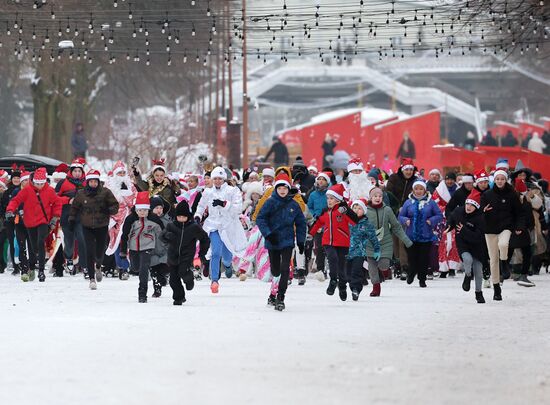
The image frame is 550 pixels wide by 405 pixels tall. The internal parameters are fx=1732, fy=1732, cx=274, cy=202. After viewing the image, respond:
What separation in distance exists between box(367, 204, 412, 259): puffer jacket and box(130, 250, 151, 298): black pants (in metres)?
3.43

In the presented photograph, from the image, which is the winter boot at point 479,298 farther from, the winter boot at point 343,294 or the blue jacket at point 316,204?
the blue jacket at point 316,204

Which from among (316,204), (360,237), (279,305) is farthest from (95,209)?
(279,305)

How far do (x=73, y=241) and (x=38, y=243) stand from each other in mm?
1742

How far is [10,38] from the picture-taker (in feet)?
140

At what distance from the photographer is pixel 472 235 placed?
2016 centimetres

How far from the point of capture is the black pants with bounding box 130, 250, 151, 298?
19.4m

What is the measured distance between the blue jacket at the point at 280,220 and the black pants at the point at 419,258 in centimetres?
527

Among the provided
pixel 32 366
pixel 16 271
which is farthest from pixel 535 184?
pixel 32 366

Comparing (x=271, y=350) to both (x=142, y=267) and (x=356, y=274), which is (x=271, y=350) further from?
(x=356, y=274)

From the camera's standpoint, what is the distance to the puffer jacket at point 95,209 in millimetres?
22469

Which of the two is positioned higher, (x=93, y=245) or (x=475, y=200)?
(x=475, y=200)

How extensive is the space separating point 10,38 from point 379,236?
74.2ft

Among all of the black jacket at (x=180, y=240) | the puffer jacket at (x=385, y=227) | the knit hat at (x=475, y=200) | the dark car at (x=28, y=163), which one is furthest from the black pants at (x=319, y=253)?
the dark car at (x=28, y=163)

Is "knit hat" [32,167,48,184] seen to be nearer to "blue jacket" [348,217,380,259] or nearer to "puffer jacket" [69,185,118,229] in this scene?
"puffer jacket" [69,185,118,229]
